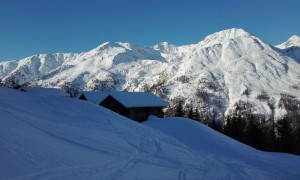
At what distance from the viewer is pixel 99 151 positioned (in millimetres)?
21500

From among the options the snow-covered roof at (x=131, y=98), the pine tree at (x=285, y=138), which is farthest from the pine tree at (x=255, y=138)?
the snow-covered roof at (x=131, y=98)

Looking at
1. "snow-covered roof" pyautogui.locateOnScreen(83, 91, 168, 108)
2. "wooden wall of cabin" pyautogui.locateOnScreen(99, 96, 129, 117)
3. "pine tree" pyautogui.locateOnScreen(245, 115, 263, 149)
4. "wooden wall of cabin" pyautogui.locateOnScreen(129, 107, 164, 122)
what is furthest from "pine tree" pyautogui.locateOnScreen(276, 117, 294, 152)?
"wooden wall of cabin" pyautogui.locateOnScreen(99, 96, 129, 117)

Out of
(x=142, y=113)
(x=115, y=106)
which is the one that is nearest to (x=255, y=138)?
(x=142, y=113)

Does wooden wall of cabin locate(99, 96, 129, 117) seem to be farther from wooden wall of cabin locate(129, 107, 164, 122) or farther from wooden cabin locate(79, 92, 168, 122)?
wooden wall of cabin locate(129, 107, 164, 122)

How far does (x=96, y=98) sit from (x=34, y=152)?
154 ft

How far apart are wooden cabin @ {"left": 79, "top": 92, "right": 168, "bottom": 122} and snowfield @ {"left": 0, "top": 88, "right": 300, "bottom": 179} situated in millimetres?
20349

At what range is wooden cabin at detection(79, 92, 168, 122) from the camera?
187 ft

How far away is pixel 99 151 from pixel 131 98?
38.5m

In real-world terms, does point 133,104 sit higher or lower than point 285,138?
higher

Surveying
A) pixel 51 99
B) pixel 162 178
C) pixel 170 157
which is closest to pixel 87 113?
pixel 51 99

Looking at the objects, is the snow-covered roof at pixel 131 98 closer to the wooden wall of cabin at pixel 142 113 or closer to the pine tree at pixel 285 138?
the wooden wall of cabin at pixel 142 113

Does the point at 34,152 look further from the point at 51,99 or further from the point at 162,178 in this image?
the point at 51,99

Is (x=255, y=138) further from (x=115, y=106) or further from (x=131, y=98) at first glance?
(x=115, y=106)

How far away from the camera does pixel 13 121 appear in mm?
22938
